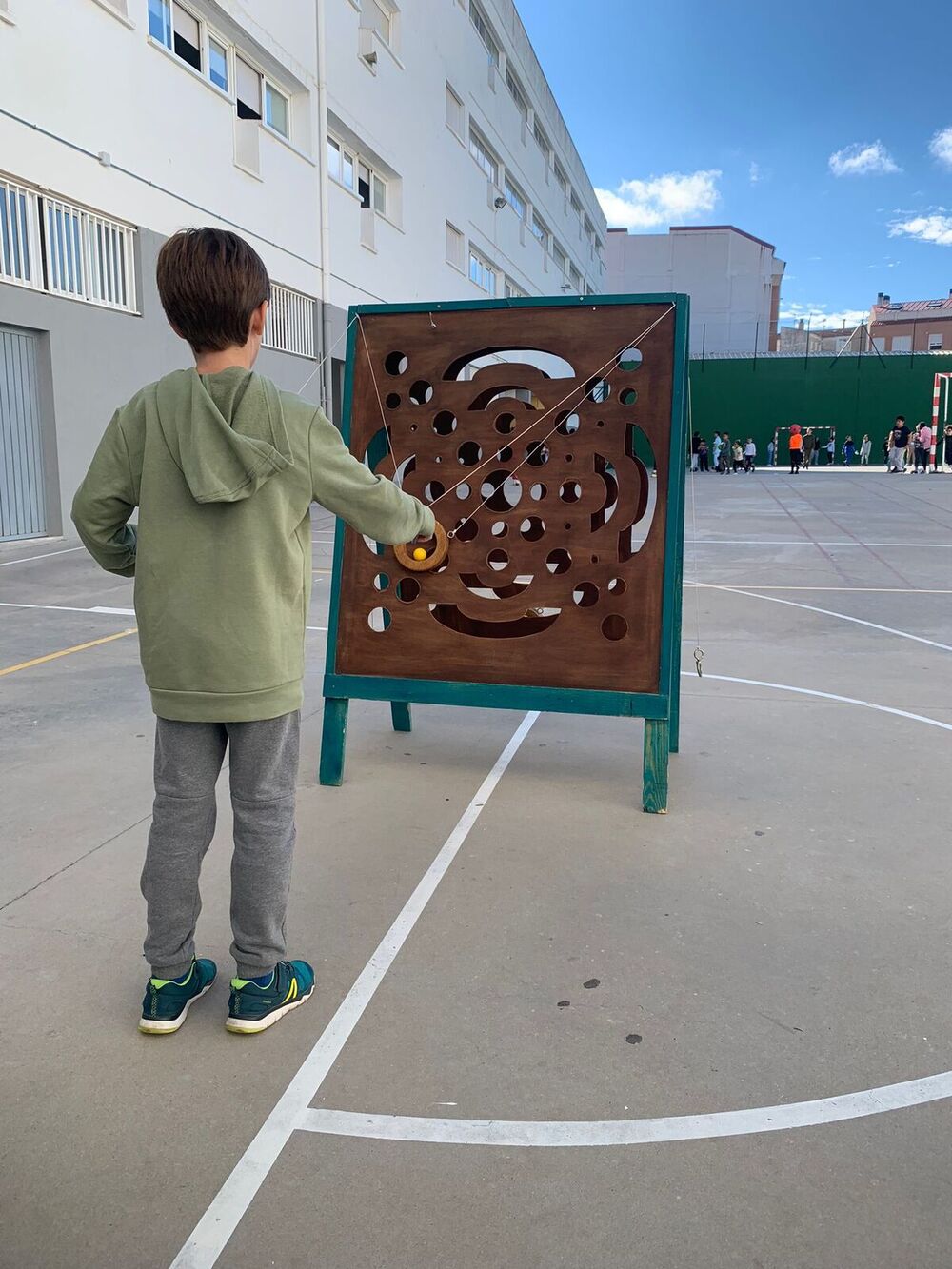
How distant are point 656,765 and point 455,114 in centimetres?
2787

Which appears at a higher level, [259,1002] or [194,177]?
[194,177]

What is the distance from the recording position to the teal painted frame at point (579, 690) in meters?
4.11

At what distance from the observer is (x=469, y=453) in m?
4.58

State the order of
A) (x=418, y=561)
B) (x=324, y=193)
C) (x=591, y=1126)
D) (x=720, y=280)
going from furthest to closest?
(x=720, y=280) → (x=324, y=193) → (x=418, y=561) → (x=591, y=1126)

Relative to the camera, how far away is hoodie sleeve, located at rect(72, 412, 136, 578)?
2375 millimetres

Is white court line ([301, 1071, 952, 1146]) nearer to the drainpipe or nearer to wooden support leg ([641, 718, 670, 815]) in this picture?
wooden support leg ([641, 718, 670, 815])

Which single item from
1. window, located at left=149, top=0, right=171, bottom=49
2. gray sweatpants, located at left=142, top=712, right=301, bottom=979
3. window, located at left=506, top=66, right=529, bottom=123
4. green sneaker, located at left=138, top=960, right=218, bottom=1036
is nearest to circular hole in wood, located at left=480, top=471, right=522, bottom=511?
gray sweatpants, located at left=142, top=712, right=301, bottom=979

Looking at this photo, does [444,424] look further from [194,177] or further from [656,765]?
[194,177]

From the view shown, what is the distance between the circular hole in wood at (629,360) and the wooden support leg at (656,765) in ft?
4.96

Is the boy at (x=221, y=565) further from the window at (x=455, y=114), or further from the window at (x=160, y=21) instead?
the window at (x=455, y=114)

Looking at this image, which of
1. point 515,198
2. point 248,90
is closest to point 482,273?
point 515,198

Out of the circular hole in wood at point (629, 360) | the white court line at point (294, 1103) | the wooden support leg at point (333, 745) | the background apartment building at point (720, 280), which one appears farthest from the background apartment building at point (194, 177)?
the background apartment building at point (720, 280)

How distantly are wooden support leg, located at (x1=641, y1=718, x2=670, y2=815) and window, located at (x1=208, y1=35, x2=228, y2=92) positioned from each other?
15329mm

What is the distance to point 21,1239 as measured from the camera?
186cm
